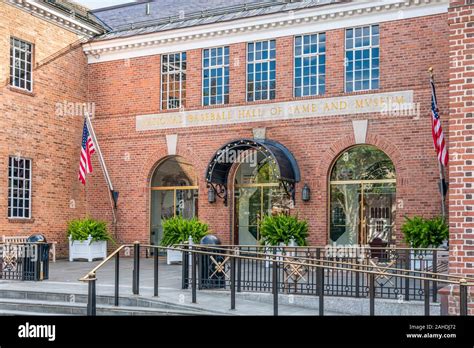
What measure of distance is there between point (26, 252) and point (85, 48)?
10.9m

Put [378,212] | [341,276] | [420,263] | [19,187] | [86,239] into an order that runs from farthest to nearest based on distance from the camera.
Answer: [86,239] → [19,187] → [378,212] → [420,263] → [341,276]

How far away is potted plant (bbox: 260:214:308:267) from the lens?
1878cm

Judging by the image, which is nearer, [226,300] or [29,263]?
[226,300]

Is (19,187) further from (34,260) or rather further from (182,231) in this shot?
(34,260)

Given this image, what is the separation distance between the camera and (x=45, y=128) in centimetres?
2202

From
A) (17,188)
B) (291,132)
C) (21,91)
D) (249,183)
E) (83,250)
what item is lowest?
(83,250)

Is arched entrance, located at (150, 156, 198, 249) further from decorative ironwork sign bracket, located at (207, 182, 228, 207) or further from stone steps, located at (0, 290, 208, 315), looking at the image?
stone steps, located at (0, 290, 208, 315)

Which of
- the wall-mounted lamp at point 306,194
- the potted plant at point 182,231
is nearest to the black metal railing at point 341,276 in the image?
the wall-mounted lamp at point 306,194

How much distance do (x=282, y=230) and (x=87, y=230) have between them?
7019mm

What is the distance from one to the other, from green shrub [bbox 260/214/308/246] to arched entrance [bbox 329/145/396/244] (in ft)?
4.16

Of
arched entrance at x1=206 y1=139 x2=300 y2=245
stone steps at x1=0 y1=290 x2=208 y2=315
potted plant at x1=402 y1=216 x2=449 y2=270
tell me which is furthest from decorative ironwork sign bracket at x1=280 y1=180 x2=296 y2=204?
stone steps at x1=0 y1=290 x2=208 y2=315

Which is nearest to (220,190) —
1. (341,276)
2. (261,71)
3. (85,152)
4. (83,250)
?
(261,71)

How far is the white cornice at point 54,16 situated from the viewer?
21.1 meters

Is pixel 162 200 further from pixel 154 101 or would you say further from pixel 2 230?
pixel 2 230
